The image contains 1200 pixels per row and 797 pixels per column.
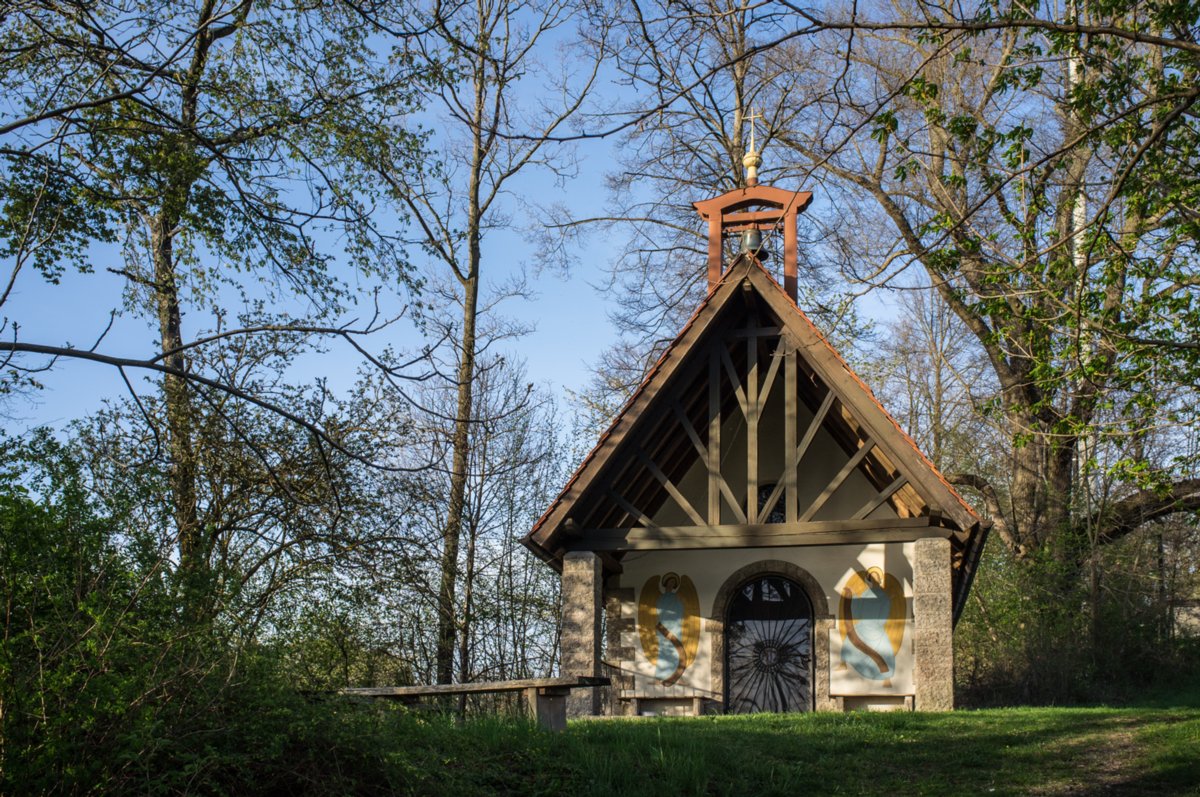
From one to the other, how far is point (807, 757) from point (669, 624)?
19.7 ft

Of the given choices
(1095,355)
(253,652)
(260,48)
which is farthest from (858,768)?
(260,48)

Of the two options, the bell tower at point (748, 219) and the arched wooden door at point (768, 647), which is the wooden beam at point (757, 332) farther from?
the arched wooden door at point (768, 647)

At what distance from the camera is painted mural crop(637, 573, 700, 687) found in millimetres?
14328

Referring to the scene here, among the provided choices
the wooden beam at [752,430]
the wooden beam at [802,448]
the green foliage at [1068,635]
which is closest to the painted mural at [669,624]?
the wooden beam at [752,430]

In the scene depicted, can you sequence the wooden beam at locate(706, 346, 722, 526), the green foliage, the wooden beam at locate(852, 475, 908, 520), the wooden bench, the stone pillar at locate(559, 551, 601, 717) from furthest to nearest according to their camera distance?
the green foliage
the wooden beam at locate(706, 346, 722, 526)
the stone pillar at locate(559, 551, 601, 717)
the wooden beam at locate(852, 475, 908, 520)
the wooden bench

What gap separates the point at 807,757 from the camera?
28.0 feet

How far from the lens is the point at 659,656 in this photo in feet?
47.3

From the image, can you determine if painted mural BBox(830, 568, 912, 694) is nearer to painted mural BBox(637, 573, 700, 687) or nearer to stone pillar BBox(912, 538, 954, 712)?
stone pillar BBox(912, 538, 954, 712)

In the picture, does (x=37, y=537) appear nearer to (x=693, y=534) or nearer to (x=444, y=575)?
(x=693, y=534)

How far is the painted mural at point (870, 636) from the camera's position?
44.5 ft

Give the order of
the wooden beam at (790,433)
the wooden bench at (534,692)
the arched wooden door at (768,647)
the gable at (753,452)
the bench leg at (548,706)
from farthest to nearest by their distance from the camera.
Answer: the arched wooden door at (768,647), the wooden beam at (790,433), the gable at (753,452), the bench leg at (548,706), the wooden bench at (534,692)

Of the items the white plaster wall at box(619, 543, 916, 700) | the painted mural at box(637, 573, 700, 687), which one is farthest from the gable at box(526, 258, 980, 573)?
the painted mural at box(637, 573, 700, 687)

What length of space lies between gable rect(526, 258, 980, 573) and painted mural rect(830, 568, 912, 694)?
39.6 inches

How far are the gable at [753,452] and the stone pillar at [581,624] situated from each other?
9.2 inches
